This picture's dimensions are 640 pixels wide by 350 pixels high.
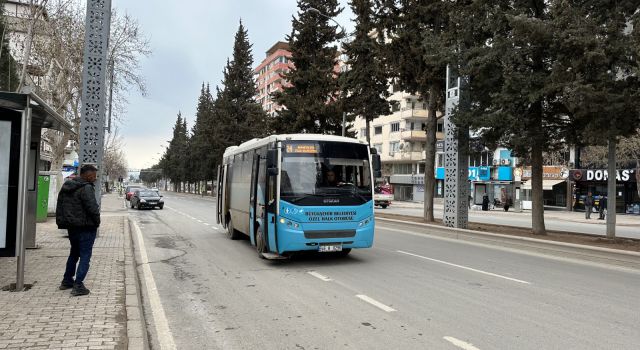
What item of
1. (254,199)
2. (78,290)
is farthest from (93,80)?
(78,290)

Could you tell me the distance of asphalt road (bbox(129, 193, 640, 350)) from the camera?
5332mm

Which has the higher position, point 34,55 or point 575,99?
point 34,55

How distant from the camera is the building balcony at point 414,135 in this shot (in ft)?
220

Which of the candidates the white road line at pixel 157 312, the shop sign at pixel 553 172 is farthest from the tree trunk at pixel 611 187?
the shop sign at pixel 553 172

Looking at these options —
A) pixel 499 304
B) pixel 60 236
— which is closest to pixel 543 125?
pixel 499 304

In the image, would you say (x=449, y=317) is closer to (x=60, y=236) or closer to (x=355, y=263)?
(x=355, y=263)

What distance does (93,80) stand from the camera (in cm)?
1306

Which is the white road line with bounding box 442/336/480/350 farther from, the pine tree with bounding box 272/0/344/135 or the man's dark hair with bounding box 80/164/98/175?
the pine tree with bounding box 272/0/344/135

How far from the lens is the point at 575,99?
12.3m

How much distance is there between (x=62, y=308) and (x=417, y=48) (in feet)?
58.6

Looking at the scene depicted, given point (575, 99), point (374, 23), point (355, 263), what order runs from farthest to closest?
point (374, 23)
point (575, 99)
point (355, 263)

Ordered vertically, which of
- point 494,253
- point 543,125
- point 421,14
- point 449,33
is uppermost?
point 421,14

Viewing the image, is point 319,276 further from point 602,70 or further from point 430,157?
point 430,157

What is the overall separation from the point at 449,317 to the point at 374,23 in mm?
20131
